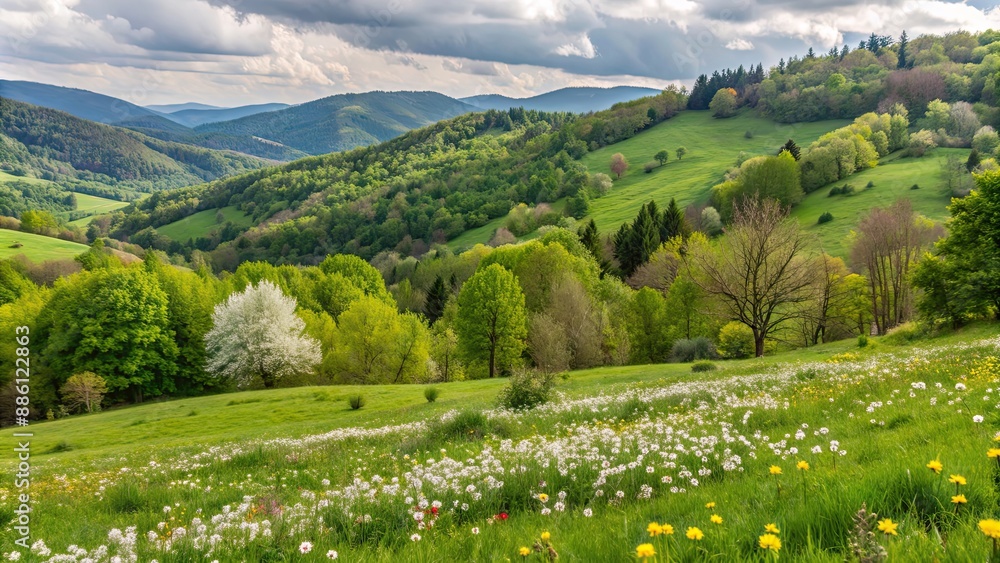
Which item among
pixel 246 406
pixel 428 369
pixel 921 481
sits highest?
A: pixel 921 481

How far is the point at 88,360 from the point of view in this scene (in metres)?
59.7

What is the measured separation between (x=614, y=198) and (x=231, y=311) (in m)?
123

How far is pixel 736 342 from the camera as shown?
54.5 meters

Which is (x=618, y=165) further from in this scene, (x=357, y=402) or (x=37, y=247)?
(x=37, y=247)

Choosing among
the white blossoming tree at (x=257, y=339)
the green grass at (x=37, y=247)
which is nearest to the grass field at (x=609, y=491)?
the white blossoming tree at (x=257, y=339)

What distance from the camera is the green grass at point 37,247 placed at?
4938 inches


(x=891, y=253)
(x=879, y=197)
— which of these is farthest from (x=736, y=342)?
(x=879, y=197)

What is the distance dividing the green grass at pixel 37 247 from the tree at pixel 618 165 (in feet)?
530

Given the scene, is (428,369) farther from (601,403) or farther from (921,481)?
(921,481)

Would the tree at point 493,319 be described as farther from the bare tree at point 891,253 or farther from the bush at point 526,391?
the bare tree at point 891,253

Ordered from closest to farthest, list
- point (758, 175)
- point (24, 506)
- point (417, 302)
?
point (24, 506)
point (758, 175)
point (417, 302)

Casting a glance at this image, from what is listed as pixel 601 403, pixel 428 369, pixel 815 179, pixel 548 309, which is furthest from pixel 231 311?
pixel 815 179

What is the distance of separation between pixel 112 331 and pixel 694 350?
67829 millimetres

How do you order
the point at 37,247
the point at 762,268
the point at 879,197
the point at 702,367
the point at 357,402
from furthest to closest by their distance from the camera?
1. the point at 37,247
2. the point at 879,197
3. the point at 357,402
4. the point at 762,268
5. the point at 702,367
